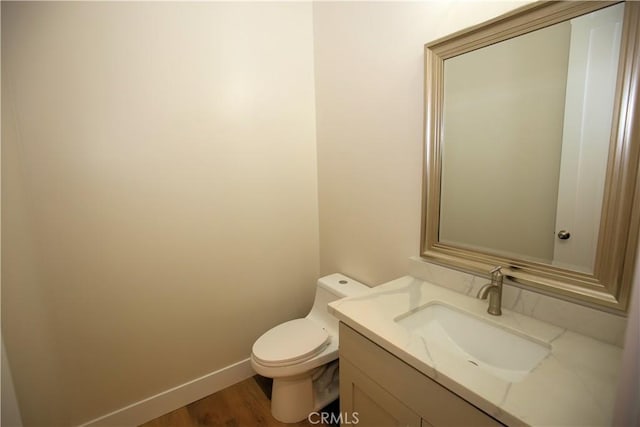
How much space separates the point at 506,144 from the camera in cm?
110

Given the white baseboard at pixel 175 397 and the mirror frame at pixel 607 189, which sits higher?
the mirror frame at pixel 607 189

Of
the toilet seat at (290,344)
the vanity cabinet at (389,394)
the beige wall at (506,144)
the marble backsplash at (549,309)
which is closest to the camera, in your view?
the vanity cabinet at (389,394)

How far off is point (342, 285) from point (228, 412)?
3.18 ft

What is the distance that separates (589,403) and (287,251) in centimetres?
158

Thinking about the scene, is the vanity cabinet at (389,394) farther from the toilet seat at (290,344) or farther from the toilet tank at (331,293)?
the toilet tank at (331,293)

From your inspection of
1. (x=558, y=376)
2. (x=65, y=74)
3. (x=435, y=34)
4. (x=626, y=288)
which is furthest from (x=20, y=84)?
(x=626, y=288)

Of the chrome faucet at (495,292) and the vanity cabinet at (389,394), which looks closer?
the vanity cabinet at (389,394)

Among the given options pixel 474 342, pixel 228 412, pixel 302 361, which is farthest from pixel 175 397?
pixel 474 342

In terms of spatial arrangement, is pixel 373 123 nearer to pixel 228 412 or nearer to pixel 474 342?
pixel 474 342

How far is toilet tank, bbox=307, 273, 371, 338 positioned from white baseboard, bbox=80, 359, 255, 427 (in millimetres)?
599

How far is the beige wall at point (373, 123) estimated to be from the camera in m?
1.33

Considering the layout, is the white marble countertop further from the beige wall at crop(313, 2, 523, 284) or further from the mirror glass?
the beige wall at crop(313, 2, 523, 284)

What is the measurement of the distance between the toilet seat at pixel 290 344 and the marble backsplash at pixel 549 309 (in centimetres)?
69

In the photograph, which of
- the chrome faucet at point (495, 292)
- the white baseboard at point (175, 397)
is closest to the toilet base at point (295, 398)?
the white baseboard at point (175, 397)
